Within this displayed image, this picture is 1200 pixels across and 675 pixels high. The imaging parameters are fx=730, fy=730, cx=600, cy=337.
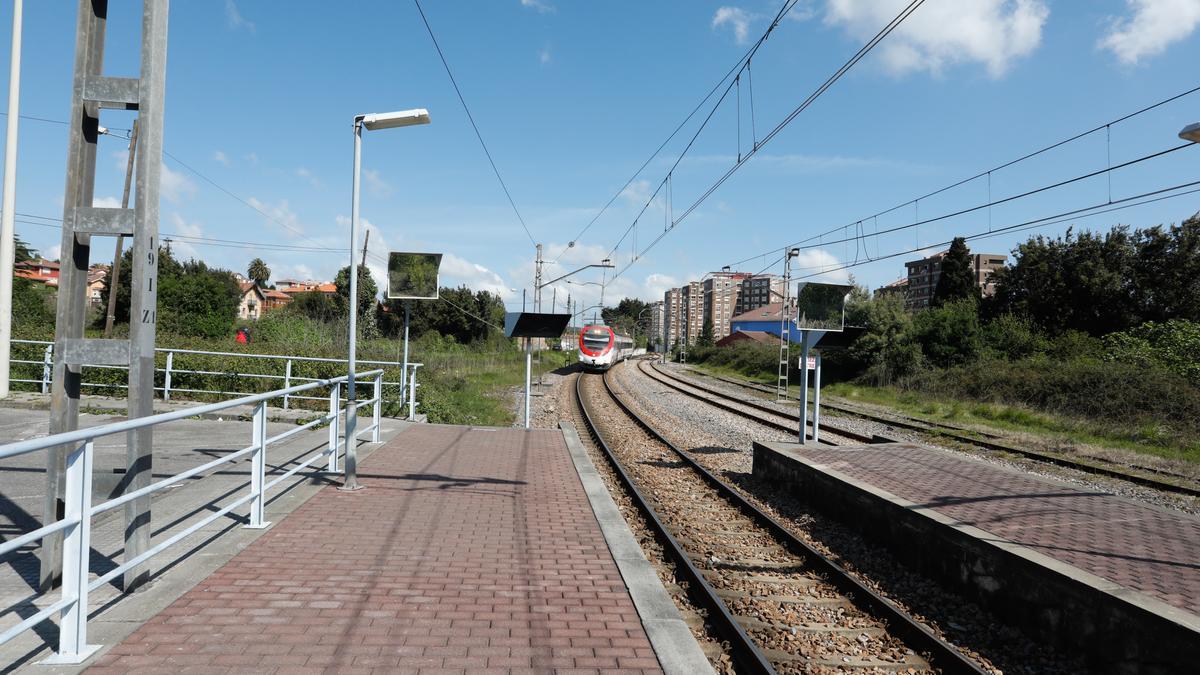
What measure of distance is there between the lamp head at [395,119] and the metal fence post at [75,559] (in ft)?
18.3

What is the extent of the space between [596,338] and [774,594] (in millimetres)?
36219

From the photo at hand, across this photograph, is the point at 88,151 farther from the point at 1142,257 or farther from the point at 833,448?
the point at 1142,257

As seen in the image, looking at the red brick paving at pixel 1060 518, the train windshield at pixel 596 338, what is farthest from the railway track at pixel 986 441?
the train windshield at pixel 596 338

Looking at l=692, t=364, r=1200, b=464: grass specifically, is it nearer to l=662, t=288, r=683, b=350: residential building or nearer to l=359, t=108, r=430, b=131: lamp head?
l=359, t=108, r=430, b=131: lamp head

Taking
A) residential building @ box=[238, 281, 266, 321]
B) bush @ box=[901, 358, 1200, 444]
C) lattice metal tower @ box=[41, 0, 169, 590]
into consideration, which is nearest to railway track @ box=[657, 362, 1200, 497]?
bush @ box=[901, 358, 1200, 444]

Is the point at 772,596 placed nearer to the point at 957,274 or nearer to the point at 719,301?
the point at 957,274

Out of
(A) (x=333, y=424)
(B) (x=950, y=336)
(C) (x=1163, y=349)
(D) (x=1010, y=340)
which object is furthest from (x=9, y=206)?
(D) (x=1010, y=340)

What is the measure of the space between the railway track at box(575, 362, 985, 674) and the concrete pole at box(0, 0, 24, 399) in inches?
367

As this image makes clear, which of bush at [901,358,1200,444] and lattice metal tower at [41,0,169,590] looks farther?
bush at [901,358,1200,444]

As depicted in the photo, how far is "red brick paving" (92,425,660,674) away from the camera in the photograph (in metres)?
3.77

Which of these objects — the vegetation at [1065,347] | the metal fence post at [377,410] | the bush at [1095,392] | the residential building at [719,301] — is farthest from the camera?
the residential building at [719,301]

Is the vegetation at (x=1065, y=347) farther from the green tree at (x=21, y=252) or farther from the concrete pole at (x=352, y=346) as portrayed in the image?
the green tree at (x=21, y=252)

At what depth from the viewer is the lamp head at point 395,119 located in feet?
27.1

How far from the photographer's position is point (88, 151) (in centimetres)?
439
